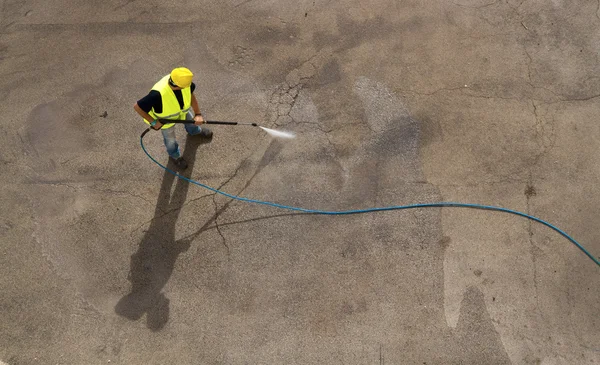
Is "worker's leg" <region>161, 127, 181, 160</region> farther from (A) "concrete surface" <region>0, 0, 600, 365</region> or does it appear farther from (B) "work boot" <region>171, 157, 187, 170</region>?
(A) "concrete surface" <region>0, 0, 600, 365</region>

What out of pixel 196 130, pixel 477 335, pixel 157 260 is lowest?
pixel 477 335

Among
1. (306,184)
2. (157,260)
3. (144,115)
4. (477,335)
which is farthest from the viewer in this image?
(306,184)

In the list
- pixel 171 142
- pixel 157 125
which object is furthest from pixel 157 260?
pixel 157 125

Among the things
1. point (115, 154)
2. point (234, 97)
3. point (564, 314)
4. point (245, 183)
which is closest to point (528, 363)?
point (564, 314)

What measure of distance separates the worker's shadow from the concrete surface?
1.2 inches

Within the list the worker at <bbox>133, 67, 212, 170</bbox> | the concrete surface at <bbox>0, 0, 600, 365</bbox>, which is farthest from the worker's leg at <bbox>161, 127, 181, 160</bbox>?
the concrete surface at <bbox>0, 0, 600, 365</bbox>

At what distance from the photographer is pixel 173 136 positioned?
627 centimetres

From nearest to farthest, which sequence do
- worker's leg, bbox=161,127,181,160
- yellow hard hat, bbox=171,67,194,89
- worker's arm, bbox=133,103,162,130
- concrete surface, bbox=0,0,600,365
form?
yellow hard hat, bbox=171,67,194,89 → worker's arm, bbox=133,103,162,130 → concrete surface, bbox=0,0,600,365 → worker's leg, bbox=161,127,181,160

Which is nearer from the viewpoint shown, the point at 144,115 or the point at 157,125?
the point at 144,115

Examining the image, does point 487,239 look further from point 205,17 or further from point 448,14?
point 205,17

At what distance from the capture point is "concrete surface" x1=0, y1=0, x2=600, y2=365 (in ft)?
19.4

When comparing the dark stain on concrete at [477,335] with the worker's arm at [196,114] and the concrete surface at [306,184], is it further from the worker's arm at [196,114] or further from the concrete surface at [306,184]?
the worker's arm at [196,114]

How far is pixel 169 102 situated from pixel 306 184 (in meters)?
2.47

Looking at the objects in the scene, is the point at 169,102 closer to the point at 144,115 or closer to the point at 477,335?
the point at 144,115
